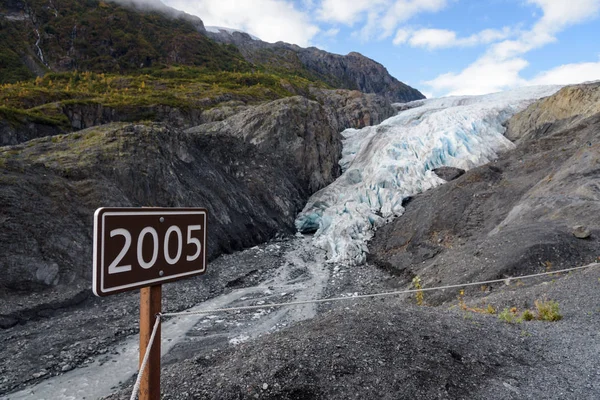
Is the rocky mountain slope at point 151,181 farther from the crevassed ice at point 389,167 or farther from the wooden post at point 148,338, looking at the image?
the wooden post at point 148,338

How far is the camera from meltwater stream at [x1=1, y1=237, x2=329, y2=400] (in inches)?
248

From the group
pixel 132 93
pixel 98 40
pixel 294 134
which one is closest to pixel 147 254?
pixel 294 134

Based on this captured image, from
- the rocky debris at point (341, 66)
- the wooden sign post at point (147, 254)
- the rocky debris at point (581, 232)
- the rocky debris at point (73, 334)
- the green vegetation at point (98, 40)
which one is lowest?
the rocky debris at point (73, 334)

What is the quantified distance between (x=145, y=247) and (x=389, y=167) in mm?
20838

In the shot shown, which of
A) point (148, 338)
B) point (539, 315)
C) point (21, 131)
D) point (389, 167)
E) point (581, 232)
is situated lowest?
point (539, 315)

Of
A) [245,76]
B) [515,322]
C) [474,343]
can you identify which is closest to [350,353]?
[474,343]

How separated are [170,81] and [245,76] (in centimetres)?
926

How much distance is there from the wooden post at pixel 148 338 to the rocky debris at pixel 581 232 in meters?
10.9

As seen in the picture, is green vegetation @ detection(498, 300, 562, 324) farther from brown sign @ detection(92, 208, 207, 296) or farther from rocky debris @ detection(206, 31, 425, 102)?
rocky debris @ detection(206, 31, 425, 102)

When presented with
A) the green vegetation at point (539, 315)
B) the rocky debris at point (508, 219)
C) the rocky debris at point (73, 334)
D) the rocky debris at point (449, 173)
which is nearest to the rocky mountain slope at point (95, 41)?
the rocky debris at point (449, 173)

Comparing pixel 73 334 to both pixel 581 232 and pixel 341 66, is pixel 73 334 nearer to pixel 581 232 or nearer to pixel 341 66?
pixel 581 232

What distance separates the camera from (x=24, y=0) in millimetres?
56281

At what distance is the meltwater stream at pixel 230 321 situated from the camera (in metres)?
6.31

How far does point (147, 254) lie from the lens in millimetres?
1934
